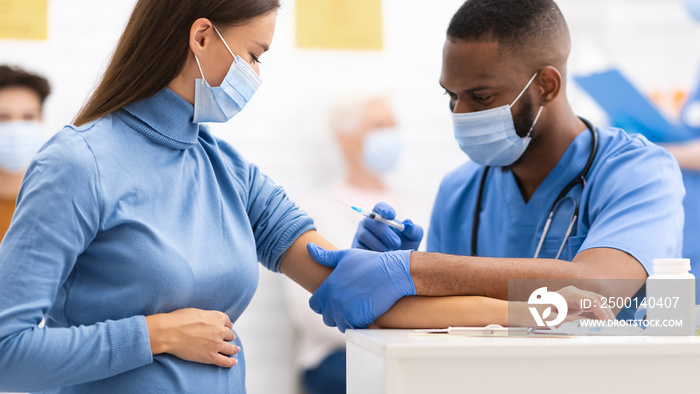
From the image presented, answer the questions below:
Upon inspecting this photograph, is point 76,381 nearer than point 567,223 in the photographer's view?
Yes

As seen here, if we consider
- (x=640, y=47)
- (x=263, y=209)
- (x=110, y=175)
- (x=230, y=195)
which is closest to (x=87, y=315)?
(x=110, y=175)

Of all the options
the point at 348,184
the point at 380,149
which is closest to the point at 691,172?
the point at 380,149

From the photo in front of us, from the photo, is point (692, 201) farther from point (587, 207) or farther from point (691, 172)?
point (587, 207)

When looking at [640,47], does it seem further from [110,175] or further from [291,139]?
[110,175]

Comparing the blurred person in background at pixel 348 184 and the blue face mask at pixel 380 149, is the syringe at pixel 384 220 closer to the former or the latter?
the blurred person in background at pixel 348 184

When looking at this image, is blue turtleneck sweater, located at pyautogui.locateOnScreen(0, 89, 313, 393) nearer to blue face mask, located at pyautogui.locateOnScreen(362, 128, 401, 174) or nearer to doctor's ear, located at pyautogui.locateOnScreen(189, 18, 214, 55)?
doctor's ear, located at pyautogui.locateOnScreen(189, 18, 214, 55)

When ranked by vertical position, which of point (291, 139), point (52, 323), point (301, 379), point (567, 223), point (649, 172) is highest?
point (649, 172)

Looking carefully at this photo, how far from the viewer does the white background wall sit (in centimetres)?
321

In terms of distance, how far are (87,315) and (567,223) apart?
1131 millimetres

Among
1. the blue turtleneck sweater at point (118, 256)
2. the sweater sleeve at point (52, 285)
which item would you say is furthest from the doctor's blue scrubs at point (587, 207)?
the sweater sleeve at point (52, 285)

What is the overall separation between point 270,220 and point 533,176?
74cm

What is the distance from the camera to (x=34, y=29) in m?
2.93

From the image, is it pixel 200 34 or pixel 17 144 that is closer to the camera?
pixel 200 34

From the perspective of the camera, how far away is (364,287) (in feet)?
4.45
